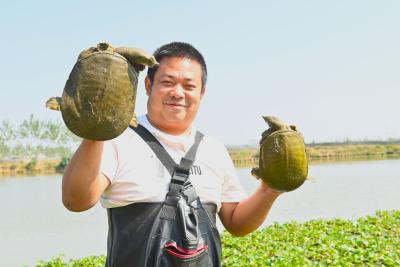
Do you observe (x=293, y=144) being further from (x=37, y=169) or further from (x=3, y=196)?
(x=37, y=169)

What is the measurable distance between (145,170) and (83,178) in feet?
1.03

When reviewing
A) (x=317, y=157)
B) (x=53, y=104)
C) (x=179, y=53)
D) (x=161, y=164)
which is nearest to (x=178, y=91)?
(x=179, y=53)

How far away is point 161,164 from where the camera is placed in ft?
5.74

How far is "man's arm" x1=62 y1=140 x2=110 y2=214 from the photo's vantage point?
1396mm

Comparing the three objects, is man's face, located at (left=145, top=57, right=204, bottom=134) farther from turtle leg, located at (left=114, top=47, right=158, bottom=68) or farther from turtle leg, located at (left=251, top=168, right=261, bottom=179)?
turtle leg, located at (left=114, top=47, right=158, bottom=68)

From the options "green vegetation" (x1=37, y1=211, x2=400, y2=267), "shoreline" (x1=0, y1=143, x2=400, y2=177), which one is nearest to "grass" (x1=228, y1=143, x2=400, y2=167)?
"shoreline" (x1=0, y1=143, x2=400, y2=177)

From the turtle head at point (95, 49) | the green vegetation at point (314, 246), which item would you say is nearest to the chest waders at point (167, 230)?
the turtle head at point (95, 49)

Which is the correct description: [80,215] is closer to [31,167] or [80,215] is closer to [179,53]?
[179,53]

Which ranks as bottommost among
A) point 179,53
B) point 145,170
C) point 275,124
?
point 145,170

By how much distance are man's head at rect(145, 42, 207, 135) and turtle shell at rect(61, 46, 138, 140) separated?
579mm

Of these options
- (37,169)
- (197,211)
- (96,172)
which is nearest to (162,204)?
(197,211)

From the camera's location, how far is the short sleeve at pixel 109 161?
5.35 feet

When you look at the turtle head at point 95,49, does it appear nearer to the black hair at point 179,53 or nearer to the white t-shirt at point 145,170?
the white t-shirt at point 145,170

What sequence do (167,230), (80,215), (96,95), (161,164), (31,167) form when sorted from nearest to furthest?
(96,95), (167,230), (161,164), (80,215), (31,167)
